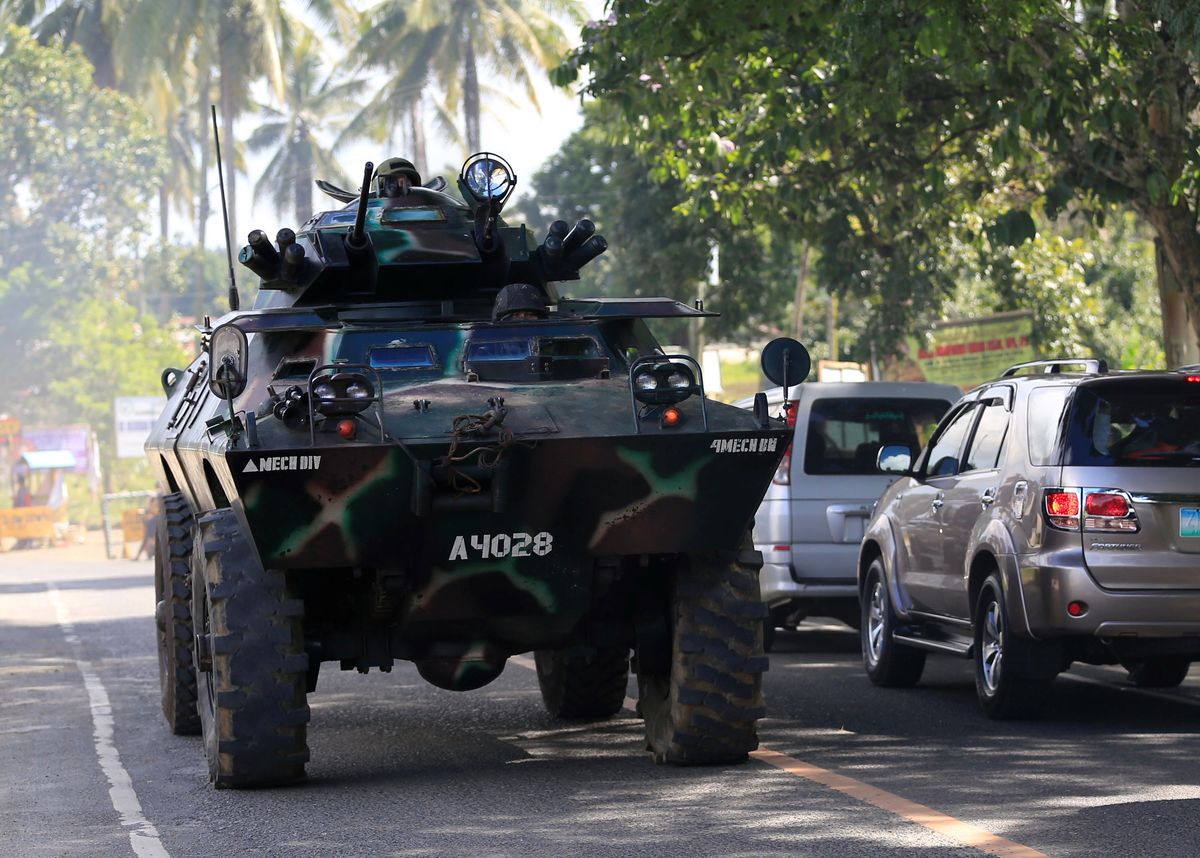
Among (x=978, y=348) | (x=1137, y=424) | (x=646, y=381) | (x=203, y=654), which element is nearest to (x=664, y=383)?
(x=646, y=381)

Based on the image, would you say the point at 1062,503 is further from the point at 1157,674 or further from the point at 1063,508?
the point at 1157,674

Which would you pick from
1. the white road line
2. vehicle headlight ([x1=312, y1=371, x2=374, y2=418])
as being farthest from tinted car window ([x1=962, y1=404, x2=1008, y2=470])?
the white road line

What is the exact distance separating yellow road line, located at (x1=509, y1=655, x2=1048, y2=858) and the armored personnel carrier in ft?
0.99

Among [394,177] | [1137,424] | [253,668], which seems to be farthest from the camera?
[394,177]

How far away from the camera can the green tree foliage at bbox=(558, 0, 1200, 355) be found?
14172 millimetres

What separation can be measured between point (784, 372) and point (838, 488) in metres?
5.25

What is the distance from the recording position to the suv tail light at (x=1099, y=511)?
32.2 ft

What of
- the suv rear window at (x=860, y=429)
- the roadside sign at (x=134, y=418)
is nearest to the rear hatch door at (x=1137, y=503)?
the suv rear window at (x=860, y=429)

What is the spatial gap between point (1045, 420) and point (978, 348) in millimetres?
15539

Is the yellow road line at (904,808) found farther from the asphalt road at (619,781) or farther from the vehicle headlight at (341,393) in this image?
the vehicle headlight at (341,393)

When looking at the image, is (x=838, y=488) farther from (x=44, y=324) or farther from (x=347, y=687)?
(x=44, y=324)

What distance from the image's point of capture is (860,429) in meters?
14.4

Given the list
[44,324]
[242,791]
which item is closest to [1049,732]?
[242,791]

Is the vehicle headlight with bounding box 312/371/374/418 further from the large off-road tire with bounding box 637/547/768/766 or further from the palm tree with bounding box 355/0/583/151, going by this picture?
the palm tree with bounding box 355/0/583/151
